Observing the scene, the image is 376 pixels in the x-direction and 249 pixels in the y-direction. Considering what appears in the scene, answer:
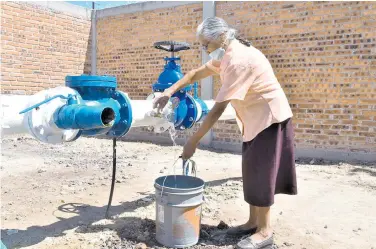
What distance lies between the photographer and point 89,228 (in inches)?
114

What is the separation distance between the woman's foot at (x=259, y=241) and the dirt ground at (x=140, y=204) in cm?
13

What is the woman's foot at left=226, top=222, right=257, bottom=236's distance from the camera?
2.85 metres

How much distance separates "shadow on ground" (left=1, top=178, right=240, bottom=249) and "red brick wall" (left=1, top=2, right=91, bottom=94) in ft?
15.1

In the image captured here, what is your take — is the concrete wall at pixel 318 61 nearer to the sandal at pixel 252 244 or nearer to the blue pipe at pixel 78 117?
the sandal at pixel 252 244

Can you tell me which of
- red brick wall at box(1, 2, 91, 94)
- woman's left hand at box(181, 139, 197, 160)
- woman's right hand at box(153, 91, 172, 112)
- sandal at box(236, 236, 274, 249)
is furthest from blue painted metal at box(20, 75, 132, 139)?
red brick wall at box(1, 2, 91, 94)

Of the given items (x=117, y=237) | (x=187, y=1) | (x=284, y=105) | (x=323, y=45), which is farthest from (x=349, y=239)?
(x=187, y=1)

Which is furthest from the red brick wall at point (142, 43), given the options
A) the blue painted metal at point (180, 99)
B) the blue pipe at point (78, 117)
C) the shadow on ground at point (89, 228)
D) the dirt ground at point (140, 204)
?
the blue pipe at point (78, 117)

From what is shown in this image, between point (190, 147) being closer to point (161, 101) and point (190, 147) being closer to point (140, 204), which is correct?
point (161, 101)

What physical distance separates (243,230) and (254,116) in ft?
3.20

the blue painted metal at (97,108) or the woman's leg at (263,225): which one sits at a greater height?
the blue painted metal at (97,108)

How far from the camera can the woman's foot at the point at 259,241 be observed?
8.42 ft

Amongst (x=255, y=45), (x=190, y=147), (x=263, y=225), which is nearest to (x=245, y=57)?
(x=190, y=147)

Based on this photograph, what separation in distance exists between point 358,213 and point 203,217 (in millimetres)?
1482

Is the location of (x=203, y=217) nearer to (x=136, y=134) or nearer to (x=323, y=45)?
(x=323, y=45)
